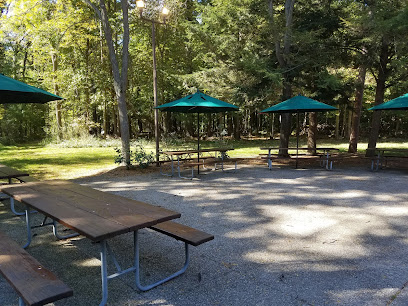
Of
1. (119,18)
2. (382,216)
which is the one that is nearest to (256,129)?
(119,18)

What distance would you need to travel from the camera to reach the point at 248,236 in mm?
3906

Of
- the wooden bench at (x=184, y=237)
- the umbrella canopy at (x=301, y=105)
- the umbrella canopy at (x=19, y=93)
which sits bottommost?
the wooden bench at (x=184, y=237)

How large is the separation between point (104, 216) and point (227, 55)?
1484cm

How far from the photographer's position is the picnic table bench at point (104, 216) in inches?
89.1

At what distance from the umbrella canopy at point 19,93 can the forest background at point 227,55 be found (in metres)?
3.86

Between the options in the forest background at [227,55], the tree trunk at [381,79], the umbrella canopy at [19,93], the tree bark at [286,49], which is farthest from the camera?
the tree trunk at [381,79]

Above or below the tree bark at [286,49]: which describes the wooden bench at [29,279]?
below

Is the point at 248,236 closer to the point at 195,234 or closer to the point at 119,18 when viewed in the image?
the point at 195,234

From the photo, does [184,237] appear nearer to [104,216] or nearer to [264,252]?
[104,216]

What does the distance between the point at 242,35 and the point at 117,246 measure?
12.4 m

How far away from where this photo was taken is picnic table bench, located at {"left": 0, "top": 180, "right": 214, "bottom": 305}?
2264 mm

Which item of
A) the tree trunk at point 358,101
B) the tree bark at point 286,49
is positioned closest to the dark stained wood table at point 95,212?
the tree bark at point 286,49

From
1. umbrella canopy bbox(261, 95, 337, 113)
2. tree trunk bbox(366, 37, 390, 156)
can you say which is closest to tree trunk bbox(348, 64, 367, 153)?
tree trunk bbox(366, 37, 390, 156)

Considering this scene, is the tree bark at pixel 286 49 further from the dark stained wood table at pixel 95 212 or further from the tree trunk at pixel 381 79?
the dark stained wood table at pixel 95 212
